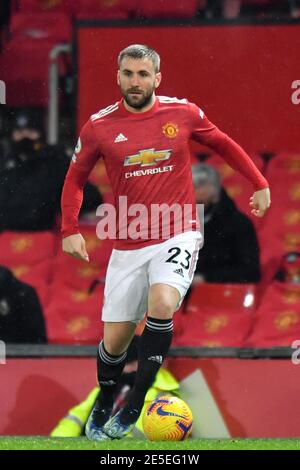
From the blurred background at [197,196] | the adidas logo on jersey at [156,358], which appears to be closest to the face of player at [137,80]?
the adidas logo on jersey at [156,358]

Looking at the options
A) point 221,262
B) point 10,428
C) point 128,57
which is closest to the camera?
point 128,57

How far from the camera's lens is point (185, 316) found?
8.92m

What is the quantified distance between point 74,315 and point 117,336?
1.74 meters

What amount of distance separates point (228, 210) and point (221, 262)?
342mm

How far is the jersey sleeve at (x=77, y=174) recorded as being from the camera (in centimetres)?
722

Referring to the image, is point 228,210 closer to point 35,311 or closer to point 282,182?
point 282,182

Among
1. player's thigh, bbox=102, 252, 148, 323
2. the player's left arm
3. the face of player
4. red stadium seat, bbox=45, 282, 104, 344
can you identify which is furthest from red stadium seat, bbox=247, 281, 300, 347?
the face of player

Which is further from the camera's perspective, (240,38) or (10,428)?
(240,38)

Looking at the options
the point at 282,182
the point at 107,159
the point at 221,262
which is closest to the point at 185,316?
the point at 221,262

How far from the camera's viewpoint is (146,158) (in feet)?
23.5

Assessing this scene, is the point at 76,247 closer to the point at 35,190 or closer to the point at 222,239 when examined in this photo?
the point at 222,239

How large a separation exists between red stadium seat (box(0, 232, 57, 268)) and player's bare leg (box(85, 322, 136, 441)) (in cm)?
193

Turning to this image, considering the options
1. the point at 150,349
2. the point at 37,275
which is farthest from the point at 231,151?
the point at 37,275

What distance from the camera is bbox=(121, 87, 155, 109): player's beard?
7121mm
